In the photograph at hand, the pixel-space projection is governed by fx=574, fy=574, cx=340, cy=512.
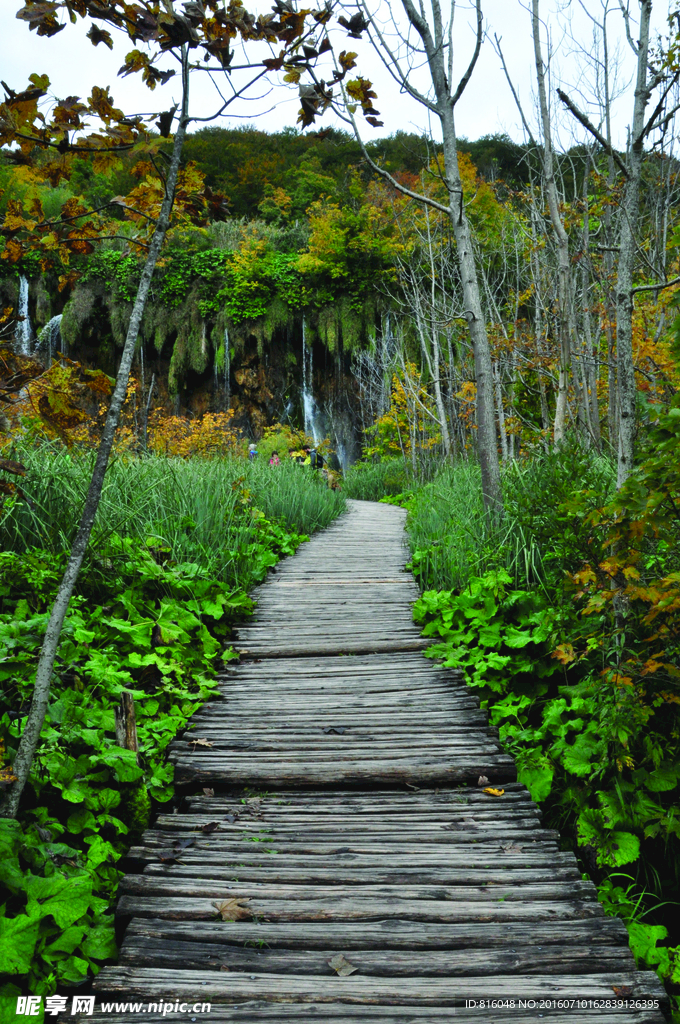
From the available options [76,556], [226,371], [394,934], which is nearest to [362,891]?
[394,934]

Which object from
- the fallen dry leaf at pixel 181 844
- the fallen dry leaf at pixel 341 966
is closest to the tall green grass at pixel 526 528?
the fallen dry leaf at pixel 341 966

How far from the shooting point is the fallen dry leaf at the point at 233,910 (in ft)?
5.40

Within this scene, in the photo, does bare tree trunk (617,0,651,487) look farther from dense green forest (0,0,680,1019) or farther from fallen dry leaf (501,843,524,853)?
fallen dry leaf (501,843,524,853)

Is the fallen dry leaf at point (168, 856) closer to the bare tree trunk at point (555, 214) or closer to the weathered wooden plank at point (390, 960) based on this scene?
the weathered wooden plank at point (390, 960)

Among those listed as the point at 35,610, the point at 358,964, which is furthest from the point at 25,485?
the point at 358,964

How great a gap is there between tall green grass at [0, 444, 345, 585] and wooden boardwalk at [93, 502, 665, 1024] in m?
1.47

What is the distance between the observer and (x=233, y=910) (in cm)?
166

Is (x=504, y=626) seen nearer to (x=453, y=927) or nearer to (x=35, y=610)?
(x=453, y=927)

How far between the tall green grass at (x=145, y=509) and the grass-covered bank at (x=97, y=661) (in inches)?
0.5

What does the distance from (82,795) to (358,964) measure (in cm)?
101

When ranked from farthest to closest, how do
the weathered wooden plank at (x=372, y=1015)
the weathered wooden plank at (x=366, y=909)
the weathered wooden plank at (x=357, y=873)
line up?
the weathered wooden plank at (x=357, y=873) < the weathered wooden plank at (x=366, y=909) < the weathered wooden plank at (x=372, y=1015)

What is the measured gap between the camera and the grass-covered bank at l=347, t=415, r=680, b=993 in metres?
1.84

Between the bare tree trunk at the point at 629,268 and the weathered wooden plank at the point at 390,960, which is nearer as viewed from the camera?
the weathered wooden plank at the point at 390,960

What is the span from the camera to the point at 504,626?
129 inches
